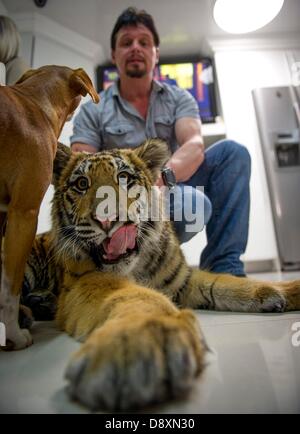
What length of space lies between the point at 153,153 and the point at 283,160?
0.55 meters

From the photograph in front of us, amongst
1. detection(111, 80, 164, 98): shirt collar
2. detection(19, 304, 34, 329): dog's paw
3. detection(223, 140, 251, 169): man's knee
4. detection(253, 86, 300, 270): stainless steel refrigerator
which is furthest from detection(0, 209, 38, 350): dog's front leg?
detection(223, 140, 251, 169): man's knee

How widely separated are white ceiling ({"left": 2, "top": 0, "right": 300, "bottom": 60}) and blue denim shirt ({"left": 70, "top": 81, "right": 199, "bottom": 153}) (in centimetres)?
17

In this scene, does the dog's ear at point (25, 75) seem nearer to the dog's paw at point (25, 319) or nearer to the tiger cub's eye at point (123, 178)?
the tiger cub's eye at point (123, 178)

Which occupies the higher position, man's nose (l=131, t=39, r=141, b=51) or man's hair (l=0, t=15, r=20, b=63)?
man's nose (l=131, t=39, r=141, b=51)

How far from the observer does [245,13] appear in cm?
71

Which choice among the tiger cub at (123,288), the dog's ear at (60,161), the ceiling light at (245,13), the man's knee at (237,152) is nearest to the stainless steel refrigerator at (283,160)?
the man's knee at (237,152)

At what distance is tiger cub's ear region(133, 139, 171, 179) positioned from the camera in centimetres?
70

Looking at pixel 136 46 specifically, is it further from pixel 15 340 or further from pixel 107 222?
pixel 15 340

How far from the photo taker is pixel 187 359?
0.80 feet

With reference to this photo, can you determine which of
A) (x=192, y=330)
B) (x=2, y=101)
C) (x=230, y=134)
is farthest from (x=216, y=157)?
(x=192, y=330)

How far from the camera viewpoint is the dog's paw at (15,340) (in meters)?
0.45

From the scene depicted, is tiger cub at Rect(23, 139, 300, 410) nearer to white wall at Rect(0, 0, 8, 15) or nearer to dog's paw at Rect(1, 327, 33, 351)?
dog's paw at Rect(1, 327, 33, 351)

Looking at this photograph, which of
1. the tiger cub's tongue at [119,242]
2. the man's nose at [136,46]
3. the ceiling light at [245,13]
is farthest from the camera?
the man's nose at [136,46]
